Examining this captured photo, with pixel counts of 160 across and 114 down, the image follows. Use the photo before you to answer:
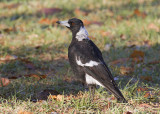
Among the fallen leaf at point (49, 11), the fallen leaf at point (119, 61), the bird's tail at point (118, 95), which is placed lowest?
the bird's tail at point (118, 95)

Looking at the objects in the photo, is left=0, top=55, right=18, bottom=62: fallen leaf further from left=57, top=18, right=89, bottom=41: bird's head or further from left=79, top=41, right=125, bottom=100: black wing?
left=79, top=41, right=125, bottom=100: black wing

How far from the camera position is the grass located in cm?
338

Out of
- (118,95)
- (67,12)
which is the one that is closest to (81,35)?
(118,95)

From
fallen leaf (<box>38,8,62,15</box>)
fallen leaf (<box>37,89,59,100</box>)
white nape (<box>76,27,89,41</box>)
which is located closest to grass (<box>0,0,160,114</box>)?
fallen leaf (<box>37,89,59,100</box>)

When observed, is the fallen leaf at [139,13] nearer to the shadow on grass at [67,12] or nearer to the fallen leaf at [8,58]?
the shadow on grass at [67,12]

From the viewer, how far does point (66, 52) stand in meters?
5.61

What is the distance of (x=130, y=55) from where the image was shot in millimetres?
5406

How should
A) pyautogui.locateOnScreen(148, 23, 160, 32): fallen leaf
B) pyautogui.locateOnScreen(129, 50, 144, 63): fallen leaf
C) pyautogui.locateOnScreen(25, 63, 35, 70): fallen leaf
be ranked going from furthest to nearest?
pyautogui.locateOnScreen(148, 23, 160, 32): fallen leaf → pyautogui.locateOnScreen(129, 50, 144, 63): fallen leaf → pyautogui.locateOnScreen(25, 63, 35, 70): fallen leaf

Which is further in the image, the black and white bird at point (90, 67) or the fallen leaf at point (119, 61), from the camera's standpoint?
the fallen leaf at point (119, 61)

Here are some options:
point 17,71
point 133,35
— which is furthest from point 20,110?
point 133,35

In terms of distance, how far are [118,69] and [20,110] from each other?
6.64 ft

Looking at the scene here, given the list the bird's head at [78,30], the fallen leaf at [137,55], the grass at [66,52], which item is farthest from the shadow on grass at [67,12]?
the bird's head at [78,30]

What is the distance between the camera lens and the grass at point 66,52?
11.1 feet

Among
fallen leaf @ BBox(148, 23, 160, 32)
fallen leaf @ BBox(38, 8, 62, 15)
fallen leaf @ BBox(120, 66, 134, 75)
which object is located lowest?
fallen leaf @ BBox(120, 66, 134, 75)
